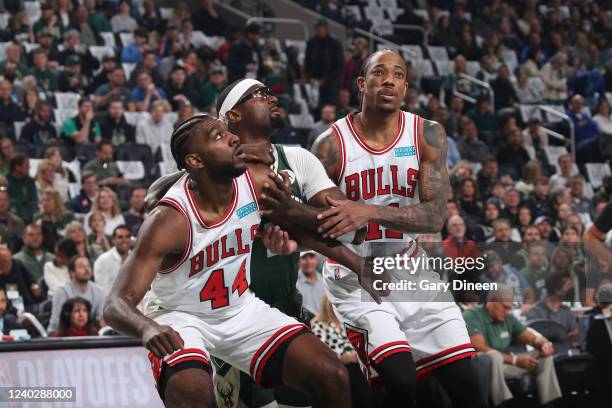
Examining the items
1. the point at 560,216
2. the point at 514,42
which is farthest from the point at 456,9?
the point at 560,216

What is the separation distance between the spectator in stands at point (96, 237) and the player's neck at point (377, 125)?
5035 millimetres

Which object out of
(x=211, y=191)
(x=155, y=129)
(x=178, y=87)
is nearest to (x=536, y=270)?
(x=211, y=191)

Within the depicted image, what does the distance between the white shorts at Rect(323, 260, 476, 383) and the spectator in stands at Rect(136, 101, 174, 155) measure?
7.54m

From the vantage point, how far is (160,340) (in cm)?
455

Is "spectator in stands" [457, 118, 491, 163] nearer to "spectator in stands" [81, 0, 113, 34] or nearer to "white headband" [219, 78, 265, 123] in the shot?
"spectator in stands" [81, 0, 113, 34]

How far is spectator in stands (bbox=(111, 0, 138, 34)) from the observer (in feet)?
50.6

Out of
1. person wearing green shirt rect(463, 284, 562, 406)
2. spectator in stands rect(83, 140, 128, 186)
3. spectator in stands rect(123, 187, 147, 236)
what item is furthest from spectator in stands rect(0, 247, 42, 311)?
person wearing green shirt rect(463, 284, 562, 406)

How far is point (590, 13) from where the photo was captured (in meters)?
21.0

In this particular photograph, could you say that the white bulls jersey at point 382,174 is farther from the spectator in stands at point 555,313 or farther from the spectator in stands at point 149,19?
the spectator in stands at point 149,19

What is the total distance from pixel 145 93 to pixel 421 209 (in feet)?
28.2

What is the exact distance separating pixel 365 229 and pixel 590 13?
16826 millimetres

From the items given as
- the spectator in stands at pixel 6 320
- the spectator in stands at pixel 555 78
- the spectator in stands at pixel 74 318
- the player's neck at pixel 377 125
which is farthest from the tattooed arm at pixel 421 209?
the spectator in stands at pixel 555 78

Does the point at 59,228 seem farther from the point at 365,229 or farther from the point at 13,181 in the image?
the point at 365,229

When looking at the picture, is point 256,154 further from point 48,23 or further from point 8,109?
point 48,23
